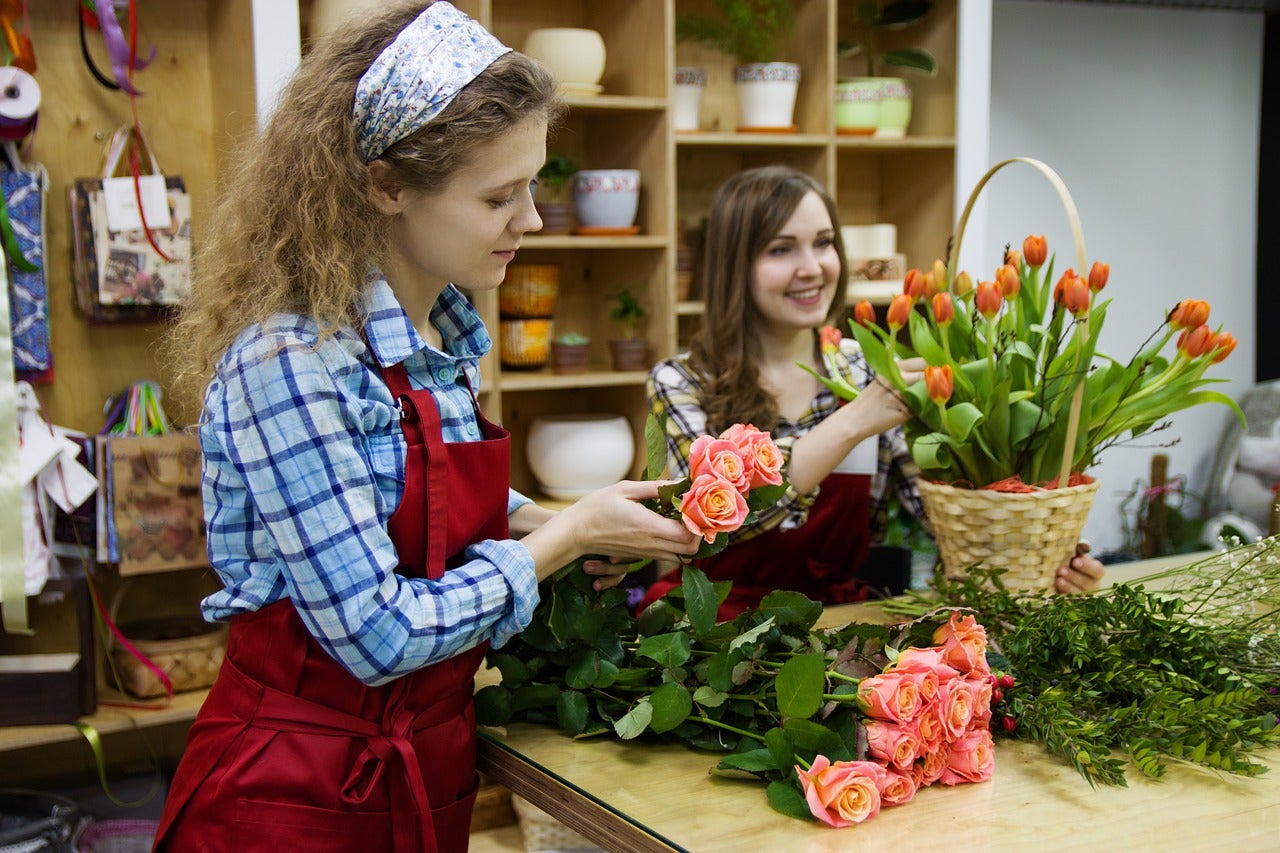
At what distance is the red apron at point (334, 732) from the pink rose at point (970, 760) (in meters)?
0.50

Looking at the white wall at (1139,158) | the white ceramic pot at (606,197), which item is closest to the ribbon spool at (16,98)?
the white ceramic pot at (606,197)

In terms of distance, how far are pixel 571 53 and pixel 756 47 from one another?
0.63 m

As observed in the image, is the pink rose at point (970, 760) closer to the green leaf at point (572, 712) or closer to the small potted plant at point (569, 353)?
the green leaf at point (572, 712)

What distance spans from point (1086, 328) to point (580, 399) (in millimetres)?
1838

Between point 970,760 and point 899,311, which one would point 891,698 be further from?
point 899,311

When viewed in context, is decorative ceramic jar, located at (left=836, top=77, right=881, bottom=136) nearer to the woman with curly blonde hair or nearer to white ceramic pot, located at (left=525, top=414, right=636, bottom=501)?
white ceramic pot, located at (left=525, top=414, right=636, bottom=501)

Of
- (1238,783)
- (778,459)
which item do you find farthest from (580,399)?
(1238,783)

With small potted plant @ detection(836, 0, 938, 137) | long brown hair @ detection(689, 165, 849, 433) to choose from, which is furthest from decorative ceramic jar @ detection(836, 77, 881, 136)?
long brown hair @ detection(689, 165, 849, 433)

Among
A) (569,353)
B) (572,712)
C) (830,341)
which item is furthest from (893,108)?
(572,712)

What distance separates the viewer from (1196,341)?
1.56 m

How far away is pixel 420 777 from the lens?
1.24 m

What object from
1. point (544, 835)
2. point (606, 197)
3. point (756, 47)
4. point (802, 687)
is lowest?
point (544, 835)

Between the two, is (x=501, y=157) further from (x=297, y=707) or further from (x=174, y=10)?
(x=174, y=10)

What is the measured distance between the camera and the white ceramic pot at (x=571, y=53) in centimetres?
286
